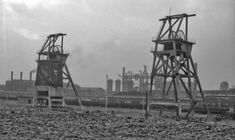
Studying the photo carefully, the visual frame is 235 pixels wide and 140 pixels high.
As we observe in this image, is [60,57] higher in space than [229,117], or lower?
higher

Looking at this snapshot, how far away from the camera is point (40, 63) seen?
7450cm

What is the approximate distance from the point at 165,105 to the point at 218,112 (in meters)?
19.8

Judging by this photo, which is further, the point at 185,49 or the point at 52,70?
the point at 52,70

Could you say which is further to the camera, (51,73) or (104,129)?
(51,73)

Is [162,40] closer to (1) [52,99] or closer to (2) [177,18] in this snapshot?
(2) [177,18]

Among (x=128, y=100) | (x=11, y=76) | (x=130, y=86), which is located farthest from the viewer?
(x=11, y=76)

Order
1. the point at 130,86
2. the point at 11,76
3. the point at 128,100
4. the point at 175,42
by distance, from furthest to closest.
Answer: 1. the point at 11,76
2. the point at 130,86
3. the point at 128,100
4. the point at 175,42

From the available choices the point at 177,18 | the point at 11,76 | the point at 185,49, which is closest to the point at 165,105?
the point at 185,49

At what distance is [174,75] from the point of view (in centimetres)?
5425

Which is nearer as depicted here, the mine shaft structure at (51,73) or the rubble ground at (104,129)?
the rubble ground at (104,129)

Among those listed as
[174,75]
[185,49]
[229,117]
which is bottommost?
[229,117]

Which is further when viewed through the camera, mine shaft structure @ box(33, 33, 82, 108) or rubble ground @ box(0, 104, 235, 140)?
mine shaft structure @ box(33, 33, 82, 108)

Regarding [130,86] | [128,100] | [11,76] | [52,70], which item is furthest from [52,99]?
[11,76]

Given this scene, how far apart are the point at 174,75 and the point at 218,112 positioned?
807 inches
